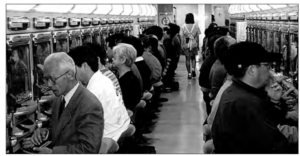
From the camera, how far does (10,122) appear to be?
3.19 m

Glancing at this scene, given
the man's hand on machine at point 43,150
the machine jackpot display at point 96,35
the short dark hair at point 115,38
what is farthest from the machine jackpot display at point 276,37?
the man's hand on machine at point 43,150

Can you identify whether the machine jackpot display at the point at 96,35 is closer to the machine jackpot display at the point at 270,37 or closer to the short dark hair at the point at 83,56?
the machine jackpot display at the point at 270,37

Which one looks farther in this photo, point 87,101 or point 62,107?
point 62,107

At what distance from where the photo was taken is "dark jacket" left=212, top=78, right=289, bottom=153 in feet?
8.20

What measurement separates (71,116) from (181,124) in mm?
4548

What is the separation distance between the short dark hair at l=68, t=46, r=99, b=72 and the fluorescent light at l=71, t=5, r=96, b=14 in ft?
6.62

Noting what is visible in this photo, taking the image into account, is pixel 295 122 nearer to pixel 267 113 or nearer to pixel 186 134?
pixel 267 113

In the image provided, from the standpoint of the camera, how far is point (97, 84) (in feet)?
11.5

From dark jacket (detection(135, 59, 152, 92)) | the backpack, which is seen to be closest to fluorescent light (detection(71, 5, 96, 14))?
dark jacket (detection(135, 59, 152, 92))

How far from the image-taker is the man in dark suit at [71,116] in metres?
2.60

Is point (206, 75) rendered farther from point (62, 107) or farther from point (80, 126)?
point (80, 126)

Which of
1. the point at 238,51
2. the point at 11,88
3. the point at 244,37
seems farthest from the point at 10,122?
the point at 244,37

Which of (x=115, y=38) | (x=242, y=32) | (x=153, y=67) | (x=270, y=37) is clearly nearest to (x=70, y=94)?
(x=115, y=38)

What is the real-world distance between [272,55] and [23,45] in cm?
198
